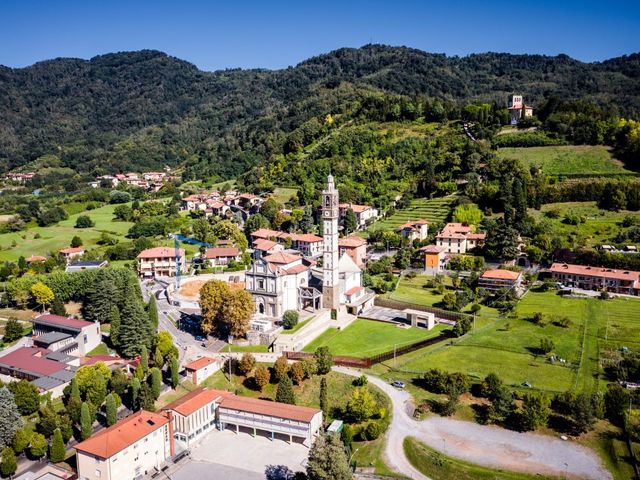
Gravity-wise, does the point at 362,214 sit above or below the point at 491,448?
above

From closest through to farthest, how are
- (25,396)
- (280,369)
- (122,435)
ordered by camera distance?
1. (122,435)
2. (25,396)
3. (280,369)

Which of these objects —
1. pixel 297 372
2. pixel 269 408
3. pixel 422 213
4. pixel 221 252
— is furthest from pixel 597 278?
pixel 221 252

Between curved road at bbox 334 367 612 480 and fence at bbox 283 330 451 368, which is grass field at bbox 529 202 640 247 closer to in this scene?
fence at bbox 283 330 451 368

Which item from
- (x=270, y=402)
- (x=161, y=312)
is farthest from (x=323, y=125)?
(x=270, y=402)

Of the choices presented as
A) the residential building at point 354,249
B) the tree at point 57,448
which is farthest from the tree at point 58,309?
the residential building at point 354,249

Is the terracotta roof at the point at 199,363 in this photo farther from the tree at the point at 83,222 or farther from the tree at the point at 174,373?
the tree at the point at 83,222

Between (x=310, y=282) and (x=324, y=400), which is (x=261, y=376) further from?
(x=310, y=282)
